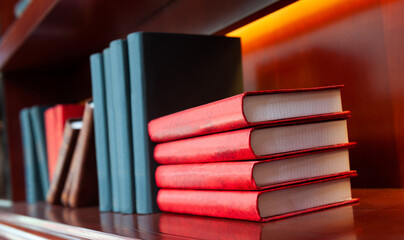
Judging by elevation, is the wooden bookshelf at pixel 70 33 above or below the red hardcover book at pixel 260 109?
above

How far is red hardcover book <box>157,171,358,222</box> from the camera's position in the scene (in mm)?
537

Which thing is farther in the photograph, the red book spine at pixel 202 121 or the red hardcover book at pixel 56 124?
the red hardcover book at pixel 56 124

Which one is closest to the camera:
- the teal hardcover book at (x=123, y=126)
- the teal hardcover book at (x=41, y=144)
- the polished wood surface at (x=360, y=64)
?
the polished wood surface at (x=360, y=64)

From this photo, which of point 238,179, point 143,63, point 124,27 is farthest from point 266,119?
point 124,27

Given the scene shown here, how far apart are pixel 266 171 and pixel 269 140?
34 mm

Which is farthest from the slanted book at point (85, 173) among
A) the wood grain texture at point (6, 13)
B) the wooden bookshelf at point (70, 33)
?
the wood grain texture at point (6, 13)

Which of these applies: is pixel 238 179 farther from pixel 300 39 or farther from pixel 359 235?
pixel 300 39

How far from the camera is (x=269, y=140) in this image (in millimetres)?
549

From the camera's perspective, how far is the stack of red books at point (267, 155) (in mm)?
541

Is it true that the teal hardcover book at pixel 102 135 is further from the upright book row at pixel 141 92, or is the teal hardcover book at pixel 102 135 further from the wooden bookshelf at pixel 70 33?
the wooden bookshelf at pixel 70 33

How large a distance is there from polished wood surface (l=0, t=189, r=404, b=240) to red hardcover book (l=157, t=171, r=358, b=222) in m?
0.01

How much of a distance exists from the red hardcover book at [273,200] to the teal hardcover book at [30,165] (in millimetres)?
880

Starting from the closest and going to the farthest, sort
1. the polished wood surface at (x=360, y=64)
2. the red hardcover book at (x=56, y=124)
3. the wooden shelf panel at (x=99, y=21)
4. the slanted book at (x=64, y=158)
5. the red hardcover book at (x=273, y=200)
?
1. the red hardcover book at (x=273, y=200)
2. the polished wood surface at (x=360, y=64)
3. the wooden shelf panel at (x=99, y=21)
4. the slanted book at (x=64, y=158)
5. the red hardcover book at (x=56, y=124)

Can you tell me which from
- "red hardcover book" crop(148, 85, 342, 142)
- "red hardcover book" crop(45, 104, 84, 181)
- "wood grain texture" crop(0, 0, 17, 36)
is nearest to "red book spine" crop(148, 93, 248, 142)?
"red hardcover book" crop(148, 85, 342, 142)
